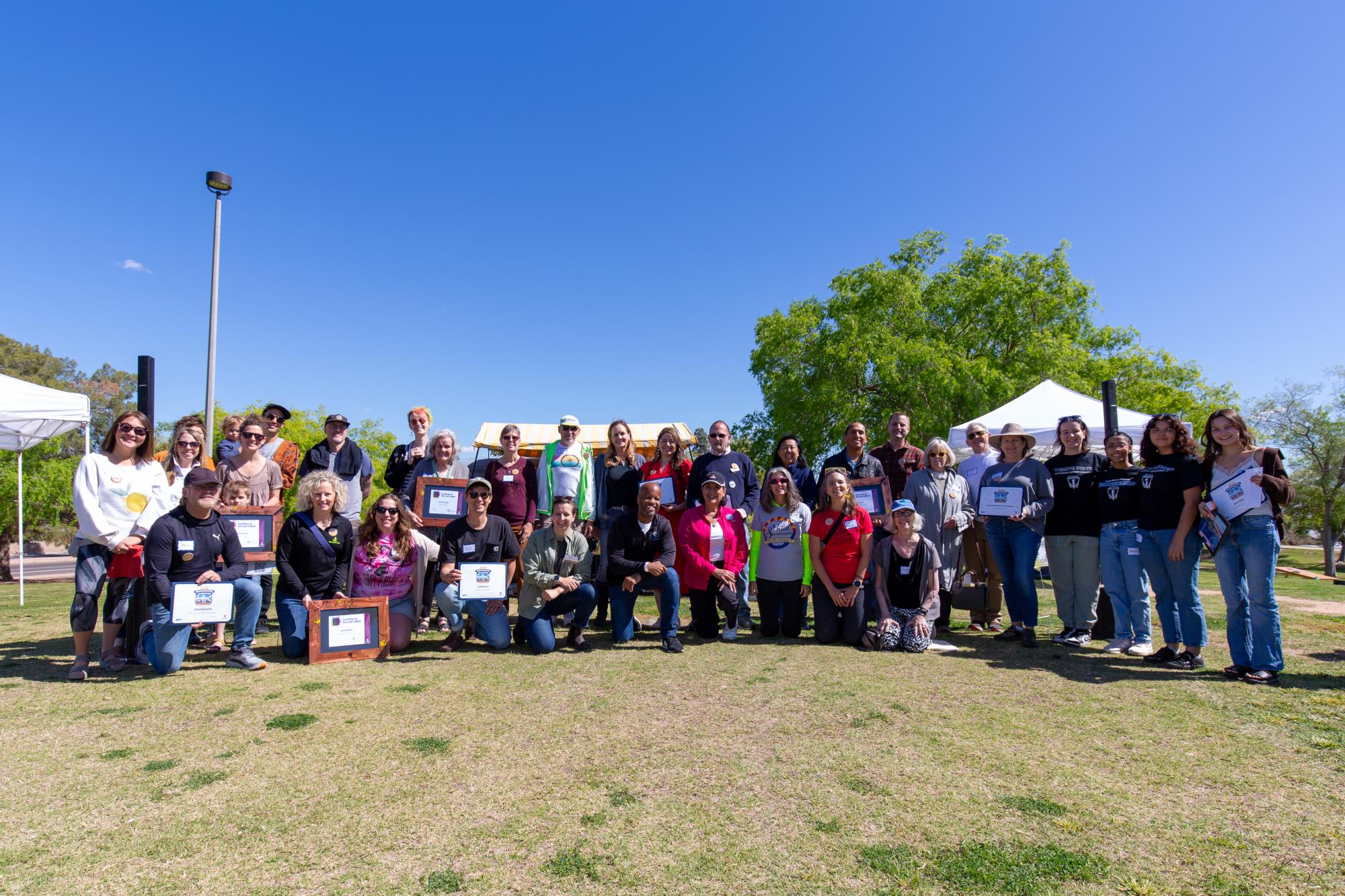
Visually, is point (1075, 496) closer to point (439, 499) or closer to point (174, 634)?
point (439, 499)

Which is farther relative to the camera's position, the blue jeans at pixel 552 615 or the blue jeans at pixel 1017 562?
the blue jeans at pixel 1017 562

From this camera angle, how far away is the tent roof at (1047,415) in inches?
448

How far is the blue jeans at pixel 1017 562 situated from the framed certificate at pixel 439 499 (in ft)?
16.2

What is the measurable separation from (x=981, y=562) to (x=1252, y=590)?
2.71 metres

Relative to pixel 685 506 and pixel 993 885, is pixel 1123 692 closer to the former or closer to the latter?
pixel 993 885

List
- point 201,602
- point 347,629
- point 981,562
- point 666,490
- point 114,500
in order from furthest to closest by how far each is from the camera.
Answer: point 981,562 < point 666,490 < point 347,629 < point 114,500 < point 201,602

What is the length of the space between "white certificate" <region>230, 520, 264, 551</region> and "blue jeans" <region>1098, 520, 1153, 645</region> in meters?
7.09

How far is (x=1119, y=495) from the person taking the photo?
221 inches

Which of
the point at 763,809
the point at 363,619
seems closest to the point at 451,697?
the point at 363,619

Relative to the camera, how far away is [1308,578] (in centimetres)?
1434

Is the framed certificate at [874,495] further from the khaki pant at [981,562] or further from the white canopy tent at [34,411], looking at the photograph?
the white canopy tent at [34,411]

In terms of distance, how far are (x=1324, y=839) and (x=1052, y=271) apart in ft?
77.6

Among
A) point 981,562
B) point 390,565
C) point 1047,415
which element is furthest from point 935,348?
point 390,565

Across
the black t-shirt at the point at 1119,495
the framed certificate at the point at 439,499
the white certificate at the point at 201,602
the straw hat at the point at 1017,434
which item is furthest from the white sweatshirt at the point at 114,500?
the black t-shirt at the point at 1119,495
